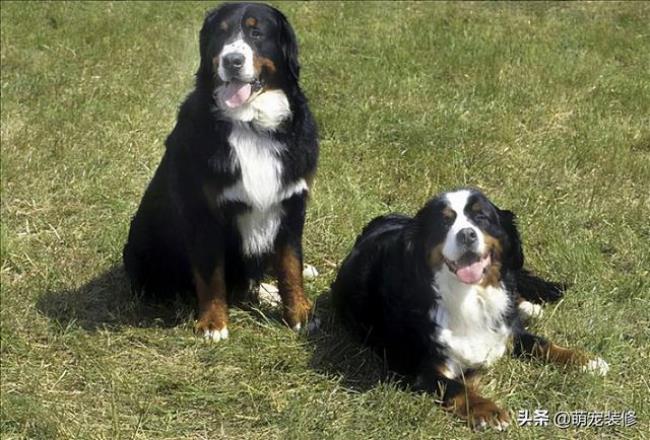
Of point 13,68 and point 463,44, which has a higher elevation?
point 463,44

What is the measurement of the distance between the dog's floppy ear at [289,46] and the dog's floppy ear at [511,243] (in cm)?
101

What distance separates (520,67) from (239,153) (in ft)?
12.1

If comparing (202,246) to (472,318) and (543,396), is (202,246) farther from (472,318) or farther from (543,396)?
(543,396)

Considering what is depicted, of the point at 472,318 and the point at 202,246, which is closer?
the point at 472,318

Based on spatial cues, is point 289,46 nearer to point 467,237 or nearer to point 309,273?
point 467,237

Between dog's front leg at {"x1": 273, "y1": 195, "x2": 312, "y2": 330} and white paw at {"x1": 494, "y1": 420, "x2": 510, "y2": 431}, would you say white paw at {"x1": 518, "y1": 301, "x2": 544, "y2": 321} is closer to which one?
white paw at {"x1": 494, "y1": 420, "x2": 510, "y2": 431}

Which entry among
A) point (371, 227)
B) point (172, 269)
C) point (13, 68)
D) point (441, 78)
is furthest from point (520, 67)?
point (13, 68)

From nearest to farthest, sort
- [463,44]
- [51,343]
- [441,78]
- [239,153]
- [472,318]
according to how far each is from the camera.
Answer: [472,318]
[239,153]
[51,343]
[441,78]
[463,44]

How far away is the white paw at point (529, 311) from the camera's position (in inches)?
139

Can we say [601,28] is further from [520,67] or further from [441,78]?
[441,78]

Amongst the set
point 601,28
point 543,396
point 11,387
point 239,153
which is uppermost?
point 601,28

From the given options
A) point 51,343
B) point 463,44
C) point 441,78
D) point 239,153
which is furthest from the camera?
point 463,44

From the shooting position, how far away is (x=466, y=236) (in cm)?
286

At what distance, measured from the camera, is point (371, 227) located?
12.5 ft
